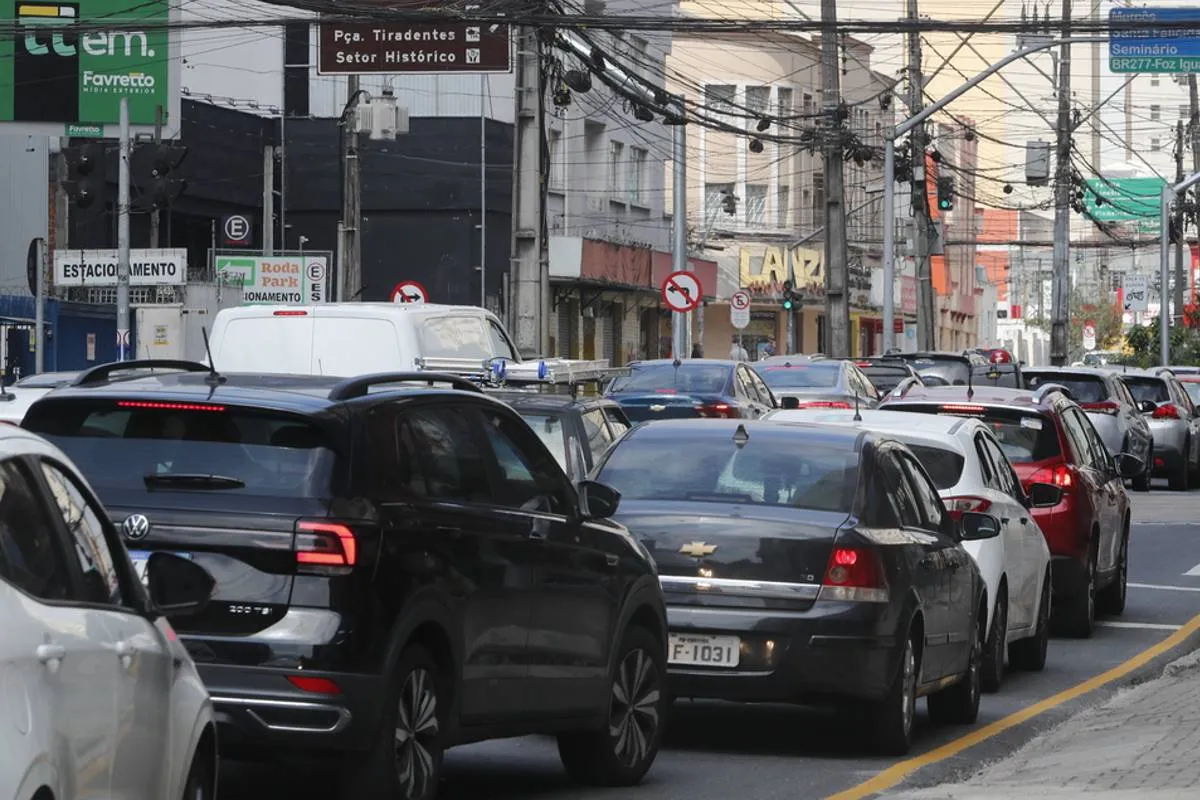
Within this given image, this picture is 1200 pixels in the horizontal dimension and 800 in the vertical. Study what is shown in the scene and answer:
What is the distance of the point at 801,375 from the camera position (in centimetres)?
3056

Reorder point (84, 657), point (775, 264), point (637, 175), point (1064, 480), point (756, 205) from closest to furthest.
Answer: point (84, 657) → point (1064, 480) → point (637, 175) → point (775, 264) → point (756, 205)

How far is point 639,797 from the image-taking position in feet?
30.5

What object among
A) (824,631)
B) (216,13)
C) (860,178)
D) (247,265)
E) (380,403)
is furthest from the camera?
(860,178)

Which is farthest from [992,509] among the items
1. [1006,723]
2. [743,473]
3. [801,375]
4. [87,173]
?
[87,173]

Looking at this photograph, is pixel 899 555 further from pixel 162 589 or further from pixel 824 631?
pixel 162 589

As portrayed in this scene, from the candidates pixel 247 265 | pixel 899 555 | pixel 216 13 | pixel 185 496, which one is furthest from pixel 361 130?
pixel 185 496

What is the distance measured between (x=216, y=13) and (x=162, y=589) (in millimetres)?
47673

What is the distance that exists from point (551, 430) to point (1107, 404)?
57.3ft

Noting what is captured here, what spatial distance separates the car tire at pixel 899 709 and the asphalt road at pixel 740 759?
0.35 ft

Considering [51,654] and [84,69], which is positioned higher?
[84,69]

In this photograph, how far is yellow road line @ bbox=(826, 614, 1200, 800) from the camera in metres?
9.65

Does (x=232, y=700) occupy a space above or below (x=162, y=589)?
below

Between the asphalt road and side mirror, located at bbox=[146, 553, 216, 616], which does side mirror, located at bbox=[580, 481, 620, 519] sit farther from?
side mirror, located at bbox=[146, 553, 216, 616]

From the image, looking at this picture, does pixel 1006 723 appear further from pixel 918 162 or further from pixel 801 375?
pixel 918 162
